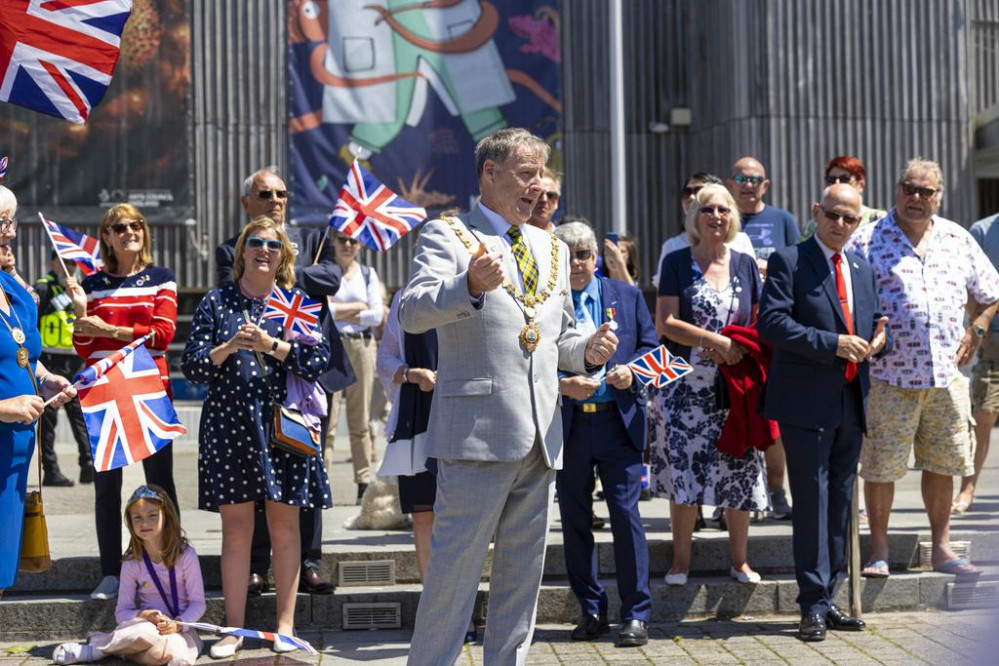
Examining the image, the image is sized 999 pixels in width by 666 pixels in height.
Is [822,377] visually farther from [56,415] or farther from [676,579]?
[56,415]

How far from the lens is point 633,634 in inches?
231

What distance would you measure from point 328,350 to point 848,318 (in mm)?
2319

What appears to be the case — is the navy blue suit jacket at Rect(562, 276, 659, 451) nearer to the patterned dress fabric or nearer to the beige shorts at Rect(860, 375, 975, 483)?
the patterned dress fabric

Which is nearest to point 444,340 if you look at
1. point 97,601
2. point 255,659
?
point 255,659

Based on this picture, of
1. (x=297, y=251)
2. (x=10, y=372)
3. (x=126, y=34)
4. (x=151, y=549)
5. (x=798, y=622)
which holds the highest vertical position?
(x=126, y=34)

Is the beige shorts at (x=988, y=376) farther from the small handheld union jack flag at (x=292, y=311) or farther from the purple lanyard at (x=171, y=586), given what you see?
the purple lanyard at (x=171, y=586)

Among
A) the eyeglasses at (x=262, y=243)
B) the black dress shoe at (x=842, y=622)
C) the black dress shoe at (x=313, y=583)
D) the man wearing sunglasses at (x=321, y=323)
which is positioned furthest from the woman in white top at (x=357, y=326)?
the black dress shoe at (x=842, y=622)

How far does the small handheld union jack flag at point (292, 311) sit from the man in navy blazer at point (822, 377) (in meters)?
1.99

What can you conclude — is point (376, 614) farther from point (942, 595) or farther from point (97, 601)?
point (942, 595)

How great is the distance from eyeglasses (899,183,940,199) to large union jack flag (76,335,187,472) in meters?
3.54

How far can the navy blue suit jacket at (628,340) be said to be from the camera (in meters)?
6.01

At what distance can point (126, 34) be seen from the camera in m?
13.8

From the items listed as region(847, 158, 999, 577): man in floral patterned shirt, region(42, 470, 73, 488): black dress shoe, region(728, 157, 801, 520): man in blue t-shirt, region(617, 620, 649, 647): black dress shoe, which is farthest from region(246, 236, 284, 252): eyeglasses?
region(42, 470, 73, 488): black dress shoe

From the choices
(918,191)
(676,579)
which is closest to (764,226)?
(918,191)
